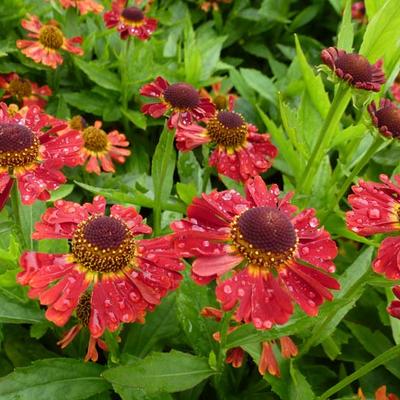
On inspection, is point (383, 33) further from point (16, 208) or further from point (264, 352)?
point (16, 208)

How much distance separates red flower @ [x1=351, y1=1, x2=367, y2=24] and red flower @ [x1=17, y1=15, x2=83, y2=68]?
74.6 inches

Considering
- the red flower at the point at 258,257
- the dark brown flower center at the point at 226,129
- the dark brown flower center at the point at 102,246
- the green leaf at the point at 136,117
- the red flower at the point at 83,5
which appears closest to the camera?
the red flower at the point at 258,257

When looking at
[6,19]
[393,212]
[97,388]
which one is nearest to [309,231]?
[393,212]

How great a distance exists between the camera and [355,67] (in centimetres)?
120

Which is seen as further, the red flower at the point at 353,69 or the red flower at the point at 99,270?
the red flower at the point at 353,69

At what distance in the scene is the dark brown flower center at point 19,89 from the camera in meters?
1.94

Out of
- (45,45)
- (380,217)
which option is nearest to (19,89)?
(45,45)

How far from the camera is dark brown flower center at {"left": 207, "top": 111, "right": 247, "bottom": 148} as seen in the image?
157cm

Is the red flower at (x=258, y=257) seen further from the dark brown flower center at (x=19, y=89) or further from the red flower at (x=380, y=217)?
the dark brown flower center at (x=19, y=89)

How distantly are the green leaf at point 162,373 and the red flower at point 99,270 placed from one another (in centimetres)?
9

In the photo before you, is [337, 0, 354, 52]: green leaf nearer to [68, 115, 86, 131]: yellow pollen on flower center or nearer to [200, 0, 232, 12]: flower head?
[68, 115, 86, 131]: yellow pollen on flower center

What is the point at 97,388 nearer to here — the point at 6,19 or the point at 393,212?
the point at 393,212

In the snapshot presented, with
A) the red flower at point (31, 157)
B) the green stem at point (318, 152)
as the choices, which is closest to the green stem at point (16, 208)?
the red flower at point (31, 157)

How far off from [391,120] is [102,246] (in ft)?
2.26
